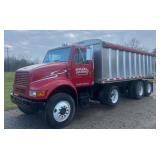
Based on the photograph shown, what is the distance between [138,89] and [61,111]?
5996mm

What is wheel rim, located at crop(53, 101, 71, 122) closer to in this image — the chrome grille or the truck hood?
the truck hood

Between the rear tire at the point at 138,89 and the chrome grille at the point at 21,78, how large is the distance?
657cm

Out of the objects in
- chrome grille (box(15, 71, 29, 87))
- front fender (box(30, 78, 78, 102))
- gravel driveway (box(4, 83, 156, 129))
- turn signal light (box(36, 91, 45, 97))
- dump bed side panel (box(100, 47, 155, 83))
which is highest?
dump bed side panel (box(100, 47, 155, 83))

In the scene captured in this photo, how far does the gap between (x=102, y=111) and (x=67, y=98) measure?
2.28 m

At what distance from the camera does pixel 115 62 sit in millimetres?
6258

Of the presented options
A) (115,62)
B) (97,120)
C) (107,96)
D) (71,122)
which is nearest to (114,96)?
(107,96)

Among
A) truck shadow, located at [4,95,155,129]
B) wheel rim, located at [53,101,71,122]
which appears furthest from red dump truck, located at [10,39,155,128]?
truck shadow, located at [4,95,155,129]

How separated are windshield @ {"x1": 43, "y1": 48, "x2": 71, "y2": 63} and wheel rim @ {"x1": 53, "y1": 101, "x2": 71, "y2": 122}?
5.56 ft

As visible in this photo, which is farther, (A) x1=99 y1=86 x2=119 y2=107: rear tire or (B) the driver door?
(A) x1=99 y1=86 x2=119 y2=107: rear tire

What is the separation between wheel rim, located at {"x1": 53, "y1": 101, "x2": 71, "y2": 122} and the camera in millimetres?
3973

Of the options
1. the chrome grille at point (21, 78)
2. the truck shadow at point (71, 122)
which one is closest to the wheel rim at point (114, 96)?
the truck shadow at point (71, 122)

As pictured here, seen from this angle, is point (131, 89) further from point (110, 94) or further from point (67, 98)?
point (67, 98)

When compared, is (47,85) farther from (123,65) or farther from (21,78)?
(123,65)

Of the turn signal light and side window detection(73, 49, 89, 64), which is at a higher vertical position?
side window detection(73, 49, 89, 64)
